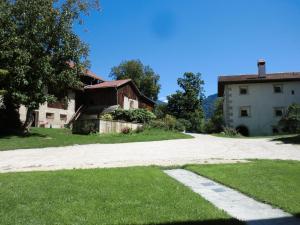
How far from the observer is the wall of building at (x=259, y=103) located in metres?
40.1

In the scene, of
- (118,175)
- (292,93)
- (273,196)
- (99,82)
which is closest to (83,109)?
(99,82)

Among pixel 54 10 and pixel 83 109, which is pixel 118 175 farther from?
pixel 83 109

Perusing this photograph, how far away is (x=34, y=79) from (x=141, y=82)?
45.2 meters

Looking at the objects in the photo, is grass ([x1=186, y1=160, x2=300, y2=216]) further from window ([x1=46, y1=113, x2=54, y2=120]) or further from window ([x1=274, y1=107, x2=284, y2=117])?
window ([x1=46, y1=113, x2=54, y2=120])

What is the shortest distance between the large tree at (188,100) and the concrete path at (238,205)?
51383 millimetres

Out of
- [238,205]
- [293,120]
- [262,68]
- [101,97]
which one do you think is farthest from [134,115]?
[238,205]

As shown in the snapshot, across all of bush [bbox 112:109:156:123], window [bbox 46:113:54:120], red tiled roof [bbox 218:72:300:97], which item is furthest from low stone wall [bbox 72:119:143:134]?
red tiled roof [bbox 218:72:300:97]

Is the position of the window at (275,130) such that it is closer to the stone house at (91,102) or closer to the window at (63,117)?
the stone house at (91,102)

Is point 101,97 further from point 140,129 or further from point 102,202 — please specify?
point 102,202

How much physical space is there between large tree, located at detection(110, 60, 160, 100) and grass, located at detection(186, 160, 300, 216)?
60289mm

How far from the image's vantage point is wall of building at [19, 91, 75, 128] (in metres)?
39.8

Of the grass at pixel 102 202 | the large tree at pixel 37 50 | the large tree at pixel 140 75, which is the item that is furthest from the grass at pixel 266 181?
the large tree at pixel 140 75

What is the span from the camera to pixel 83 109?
46.1 metres

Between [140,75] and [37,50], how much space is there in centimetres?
4543
